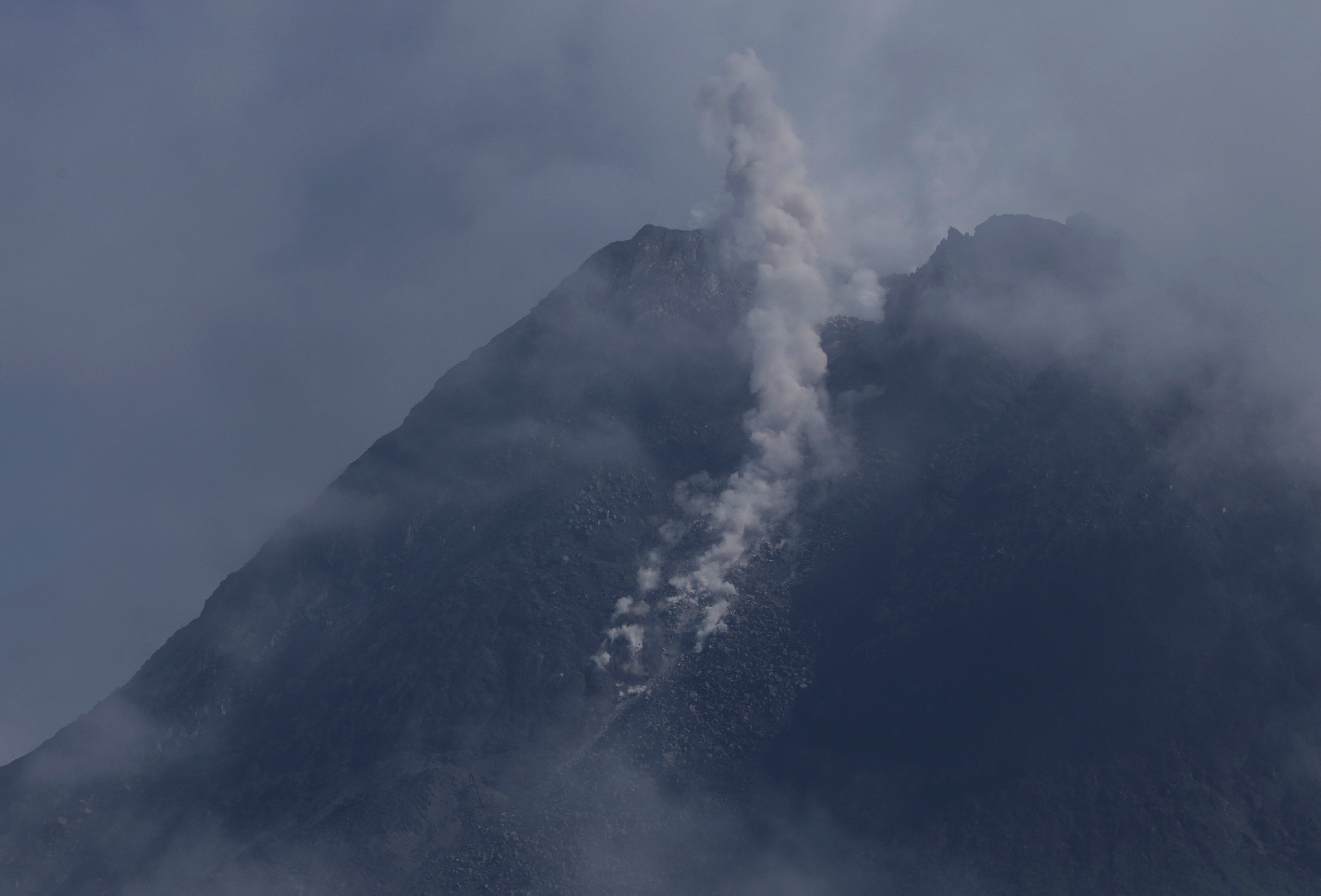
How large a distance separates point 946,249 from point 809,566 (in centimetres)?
6191

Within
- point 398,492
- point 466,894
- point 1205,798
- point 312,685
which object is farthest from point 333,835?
point 1205,798

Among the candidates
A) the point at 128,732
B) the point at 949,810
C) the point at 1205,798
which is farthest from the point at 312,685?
the point at 1205,798

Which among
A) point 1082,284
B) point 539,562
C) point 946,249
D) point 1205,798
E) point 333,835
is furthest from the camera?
point 946,249

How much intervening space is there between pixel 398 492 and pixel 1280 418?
406ft

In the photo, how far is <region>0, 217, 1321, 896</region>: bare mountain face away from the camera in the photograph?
430 ft

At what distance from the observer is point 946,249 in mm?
199375

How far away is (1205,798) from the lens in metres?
128

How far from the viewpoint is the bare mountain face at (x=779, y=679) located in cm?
13112

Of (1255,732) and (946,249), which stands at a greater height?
(946,249)

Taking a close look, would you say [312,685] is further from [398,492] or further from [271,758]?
[398,492]

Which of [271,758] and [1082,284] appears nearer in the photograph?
[271,758]

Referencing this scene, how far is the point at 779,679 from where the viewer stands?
154625 mm

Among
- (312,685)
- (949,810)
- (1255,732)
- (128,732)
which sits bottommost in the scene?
(128,732)

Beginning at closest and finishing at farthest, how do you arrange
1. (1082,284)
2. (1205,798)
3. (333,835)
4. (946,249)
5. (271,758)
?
(1205,798)
(333,835)
(271,758)
(1082,284)
(946,249)
